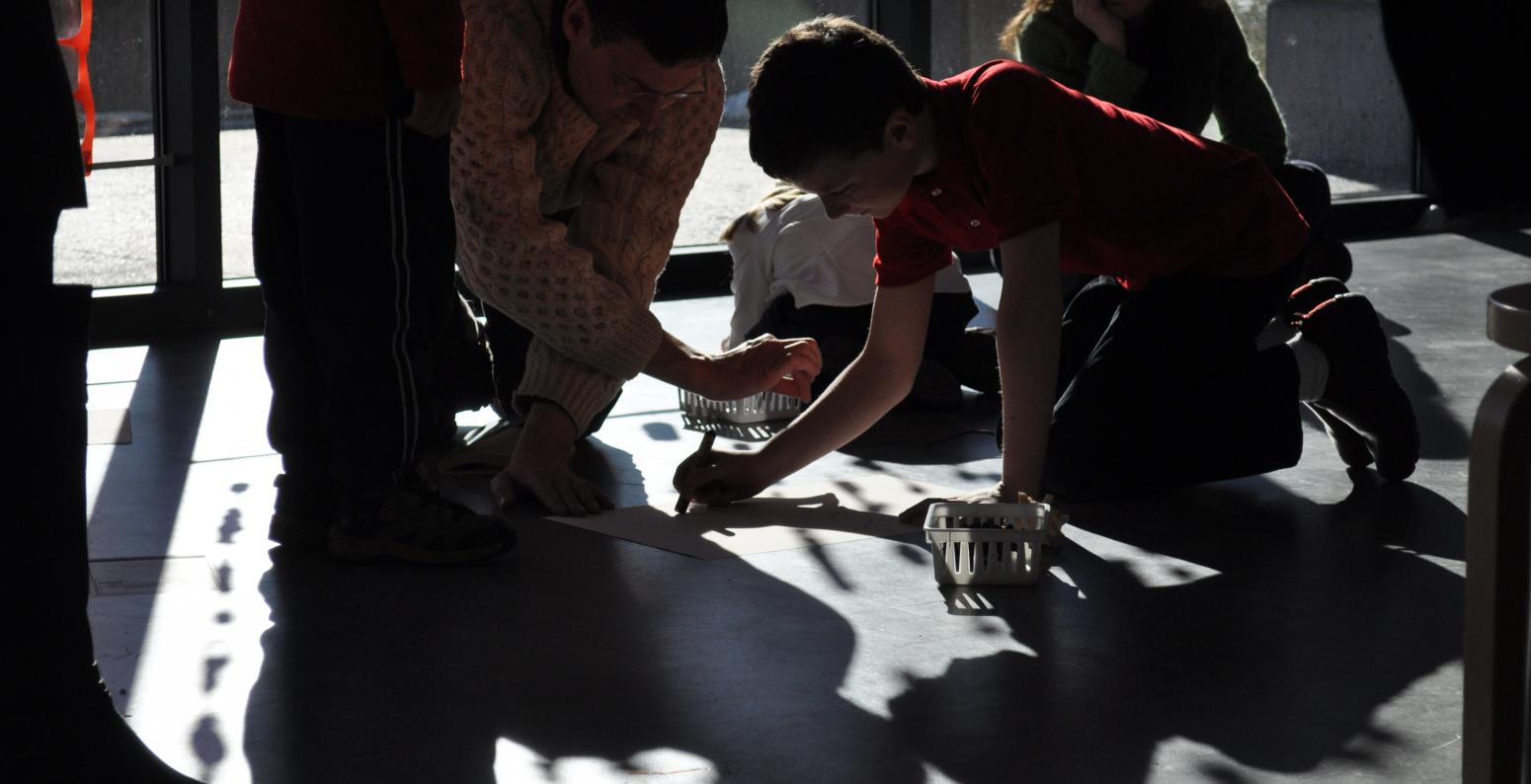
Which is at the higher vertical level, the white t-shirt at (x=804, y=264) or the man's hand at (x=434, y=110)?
the man's hand at (x=434, y=110)

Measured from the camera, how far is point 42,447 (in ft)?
4.63

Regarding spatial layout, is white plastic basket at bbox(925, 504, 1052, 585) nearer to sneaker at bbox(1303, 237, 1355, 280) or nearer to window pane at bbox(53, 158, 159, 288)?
sneaker at bbox(1303, 237, 1355, 280)

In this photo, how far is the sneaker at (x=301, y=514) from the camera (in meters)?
2.45

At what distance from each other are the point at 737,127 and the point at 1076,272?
3.34 m

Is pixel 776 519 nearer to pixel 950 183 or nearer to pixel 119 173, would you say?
pixel 950 183

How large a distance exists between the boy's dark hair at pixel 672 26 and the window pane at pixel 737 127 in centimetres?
300

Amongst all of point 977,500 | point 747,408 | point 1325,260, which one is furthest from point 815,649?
point 1325,260

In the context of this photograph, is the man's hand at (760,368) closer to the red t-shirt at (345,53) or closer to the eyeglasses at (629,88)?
the eyeglasses at (629,88)

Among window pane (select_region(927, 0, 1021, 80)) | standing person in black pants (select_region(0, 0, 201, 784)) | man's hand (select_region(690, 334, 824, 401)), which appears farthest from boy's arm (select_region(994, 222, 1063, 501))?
window pane (select_region(927, 0, 1021, 80))

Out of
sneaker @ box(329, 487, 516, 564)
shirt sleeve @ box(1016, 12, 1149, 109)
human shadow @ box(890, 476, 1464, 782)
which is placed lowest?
sneaker @ box(329, 487, 516, 564)

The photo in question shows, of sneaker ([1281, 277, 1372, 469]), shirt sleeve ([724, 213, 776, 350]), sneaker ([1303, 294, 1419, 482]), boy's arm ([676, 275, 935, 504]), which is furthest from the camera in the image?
shirt sleeve ([724, 213, 776, 350])

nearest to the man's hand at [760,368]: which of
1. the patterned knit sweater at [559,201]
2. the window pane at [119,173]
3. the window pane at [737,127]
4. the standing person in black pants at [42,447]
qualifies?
the patterned knit sweater at [559,201]

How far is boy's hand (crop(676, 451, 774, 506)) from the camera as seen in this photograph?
2.61m

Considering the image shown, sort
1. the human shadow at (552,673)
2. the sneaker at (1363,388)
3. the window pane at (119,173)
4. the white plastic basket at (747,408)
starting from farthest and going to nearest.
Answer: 1. the window pane at (119,173)
2. the white plastic basket at (747,408)
3. the sneaker at (1363,388)
4. the human shadow at (552,673)
